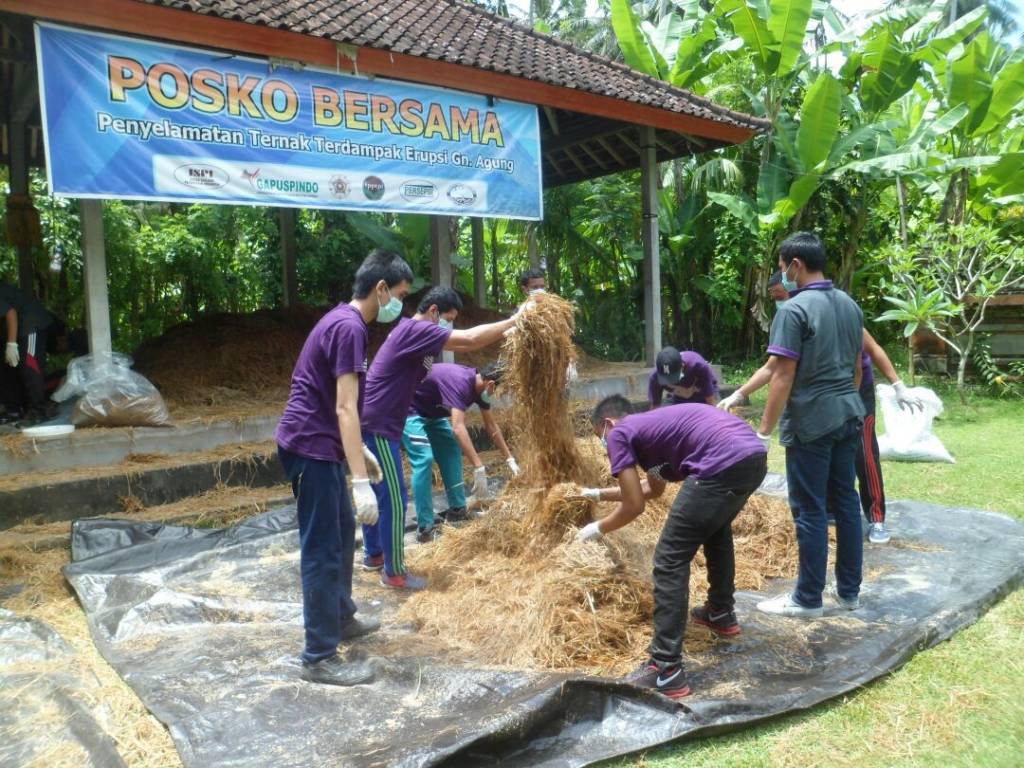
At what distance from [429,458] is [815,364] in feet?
8.39

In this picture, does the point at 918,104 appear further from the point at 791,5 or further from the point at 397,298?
the point at 397,298

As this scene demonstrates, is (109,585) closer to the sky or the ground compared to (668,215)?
closer to the ground

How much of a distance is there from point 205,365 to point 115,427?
2193 millimetres

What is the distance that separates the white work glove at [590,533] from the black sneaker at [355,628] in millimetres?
1080

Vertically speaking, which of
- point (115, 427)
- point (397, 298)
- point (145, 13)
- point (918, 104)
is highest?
point (918, 104)

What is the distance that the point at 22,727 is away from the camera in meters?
2.67

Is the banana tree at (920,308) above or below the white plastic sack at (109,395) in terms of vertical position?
above

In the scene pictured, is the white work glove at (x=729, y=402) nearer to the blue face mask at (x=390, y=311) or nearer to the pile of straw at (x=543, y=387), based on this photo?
the pile of straw at (x=543, y=387)

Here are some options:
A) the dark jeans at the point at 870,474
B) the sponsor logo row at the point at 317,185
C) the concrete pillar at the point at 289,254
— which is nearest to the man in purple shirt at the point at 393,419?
the dark jeans at the point at 870,474

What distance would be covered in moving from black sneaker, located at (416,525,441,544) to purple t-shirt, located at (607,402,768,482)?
93.6 inches

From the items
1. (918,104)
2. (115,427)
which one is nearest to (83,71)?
(115,427)

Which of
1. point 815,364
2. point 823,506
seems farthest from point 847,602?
point 815,364

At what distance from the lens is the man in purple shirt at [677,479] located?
3033mm

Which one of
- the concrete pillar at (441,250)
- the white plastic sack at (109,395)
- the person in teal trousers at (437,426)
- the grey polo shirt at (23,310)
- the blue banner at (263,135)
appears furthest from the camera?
the concrete pillar at (441,250)
